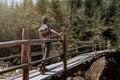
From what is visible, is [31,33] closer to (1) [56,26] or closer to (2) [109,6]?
(1) [56,26]

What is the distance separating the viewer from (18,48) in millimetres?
23234

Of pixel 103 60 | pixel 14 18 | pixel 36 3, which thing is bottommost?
pixel 103 60

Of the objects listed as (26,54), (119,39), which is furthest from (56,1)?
(26,54)

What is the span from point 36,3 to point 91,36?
7.93 metres

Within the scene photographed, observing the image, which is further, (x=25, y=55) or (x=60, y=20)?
(x=60, y=20)

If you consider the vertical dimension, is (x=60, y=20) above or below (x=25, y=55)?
above

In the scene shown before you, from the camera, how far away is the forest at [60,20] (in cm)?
2630

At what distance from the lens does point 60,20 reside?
102 feet

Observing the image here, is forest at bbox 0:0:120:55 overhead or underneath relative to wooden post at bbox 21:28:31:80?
overhead

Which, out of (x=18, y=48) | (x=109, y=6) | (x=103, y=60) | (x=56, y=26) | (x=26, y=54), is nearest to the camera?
(x=26, y=54)

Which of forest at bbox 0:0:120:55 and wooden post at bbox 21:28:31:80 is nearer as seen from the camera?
wooden post at bbox 21:28:31:80

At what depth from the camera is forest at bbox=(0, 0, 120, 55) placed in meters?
26.3

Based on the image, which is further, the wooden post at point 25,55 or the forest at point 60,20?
the forest at point 60,20

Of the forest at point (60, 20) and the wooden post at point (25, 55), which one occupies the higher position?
Result: the forest at point (60, 20)
